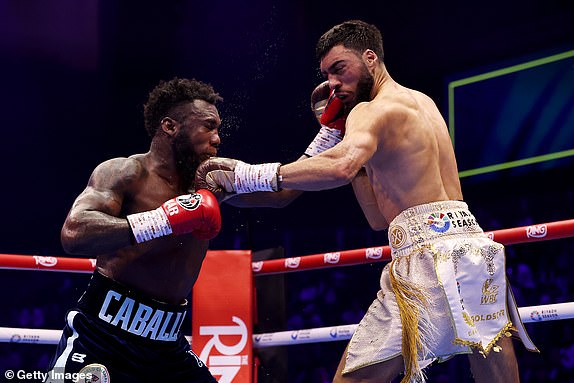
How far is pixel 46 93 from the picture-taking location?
6238 millimetres

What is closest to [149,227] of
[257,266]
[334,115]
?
[334,115]

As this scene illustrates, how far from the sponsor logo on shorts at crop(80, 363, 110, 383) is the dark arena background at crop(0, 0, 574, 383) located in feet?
11.3

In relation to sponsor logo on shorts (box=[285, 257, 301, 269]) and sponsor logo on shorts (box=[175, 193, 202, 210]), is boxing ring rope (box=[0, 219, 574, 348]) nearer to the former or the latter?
sponsor logo on shorts (box=[285, 257, 301, 269])

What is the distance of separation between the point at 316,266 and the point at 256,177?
2.87ft

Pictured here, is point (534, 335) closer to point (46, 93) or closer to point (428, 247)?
point (428, 247)

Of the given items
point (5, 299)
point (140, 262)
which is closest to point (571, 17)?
point (140, 262)

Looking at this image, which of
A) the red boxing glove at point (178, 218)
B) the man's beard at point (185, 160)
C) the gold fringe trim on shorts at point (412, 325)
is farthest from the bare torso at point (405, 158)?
the man's beard at point (185, 160)

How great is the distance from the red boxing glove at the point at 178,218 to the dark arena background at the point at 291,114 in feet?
11.6

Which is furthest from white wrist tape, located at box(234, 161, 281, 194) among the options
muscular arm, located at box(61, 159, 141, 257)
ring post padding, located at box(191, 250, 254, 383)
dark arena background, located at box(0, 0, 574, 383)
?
dark arena background, located at box(0, 0, 574, 383)

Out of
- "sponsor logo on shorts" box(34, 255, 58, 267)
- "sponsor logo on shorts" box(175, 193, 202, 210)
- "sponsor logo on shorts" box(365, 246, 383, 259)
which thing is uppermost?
"sponsor logo on shorts" box(175, 193, 202, 210)

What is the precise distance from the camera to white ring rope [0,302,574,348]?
2.39 metres

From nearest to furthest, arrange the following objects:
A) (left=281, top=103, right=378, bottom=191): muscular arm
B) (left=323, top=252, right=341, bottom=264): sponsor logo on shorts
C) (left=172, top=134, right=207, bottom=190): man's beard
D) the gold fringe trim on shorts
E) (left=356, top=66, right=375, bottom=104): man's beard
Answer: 1. the gold fringe trim on shorts
2. (left=281, top=103, right=378, bottom=191): muscular arm
3. (left=356, top=66, right=375, bottom=104): man's beard
4. (left=172, top=134, right=207, bottom=190): man's beard
5. (left=323, top=252, right=341, bottom=264): sponsor logo on shorts

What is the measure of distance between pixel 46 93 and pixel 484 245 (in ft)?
16.7

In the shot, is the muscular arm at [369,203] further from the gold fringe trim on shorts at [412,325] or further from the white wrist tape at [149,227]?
the white wrist tape at [149,227]
